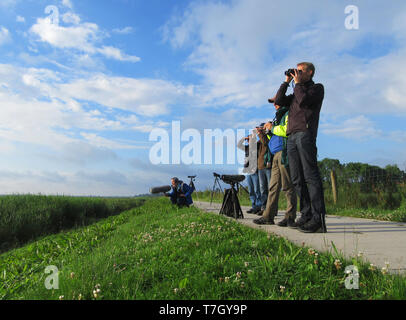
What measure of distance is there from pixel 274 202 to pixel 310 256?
287 centimetres

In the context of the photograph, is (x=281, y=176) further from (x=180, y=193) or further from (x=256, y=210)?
(x=180, y=193)

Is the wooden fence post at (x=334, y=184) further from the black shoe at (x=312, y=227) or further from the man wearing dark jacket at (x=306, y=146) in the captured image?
the black shoe at (x=312, y=227)

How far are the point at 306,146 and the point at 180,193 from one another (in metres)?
Answer: 6.99

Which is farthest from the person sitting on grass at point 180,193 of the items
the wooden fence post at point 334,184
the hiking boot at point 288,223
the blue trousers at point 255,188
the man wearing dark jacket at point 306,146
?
the wooden fence post at point 334,184

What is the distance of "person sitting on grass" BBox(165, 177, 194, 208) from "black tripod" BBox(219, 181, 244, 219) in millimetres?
3510

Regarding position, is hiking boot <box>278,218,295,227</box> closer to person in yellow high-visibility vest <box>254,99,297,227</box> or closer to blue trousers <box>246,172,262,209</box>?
person in yellow high-visibility vest <box>254,99,297,227</box>

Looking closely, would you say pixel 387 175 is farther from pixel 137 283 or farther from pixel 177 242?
pixel 137 283

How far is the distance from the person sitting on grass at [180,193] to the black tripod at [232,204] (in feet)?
11.5

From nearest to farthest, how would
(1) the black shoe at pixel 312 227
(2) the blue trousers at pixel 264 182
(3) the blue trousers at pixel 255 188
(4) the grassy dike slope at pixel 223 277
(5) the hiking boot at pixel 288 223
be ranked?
(4) the grassy dike slope at pixel 223 277 → (1) the black shoe at pixel 312 227 → (5) the hiking boot at pixel 288 223 → (2) the blue trousers at pixel 264 182 → (3) the blue trousers at pixel 255 188

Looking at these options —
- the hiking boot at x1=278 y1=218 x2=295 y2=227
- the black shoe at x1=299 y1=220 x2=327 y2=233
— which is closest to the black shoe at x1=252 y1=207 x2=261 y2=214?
the hiking boot at x1=278 y1=218 x2=295 y2=227

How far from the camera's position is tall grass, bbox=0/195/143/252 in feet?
42.2

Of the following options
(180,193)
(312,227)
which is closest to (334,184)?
(180,193)

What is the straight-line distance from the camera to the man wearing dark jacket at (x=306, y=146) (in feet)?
14.5

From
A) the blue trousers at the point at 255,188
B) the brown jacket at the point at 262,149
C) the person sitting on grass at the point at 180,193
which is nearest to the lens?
the brown jacket at the point at 262,149
